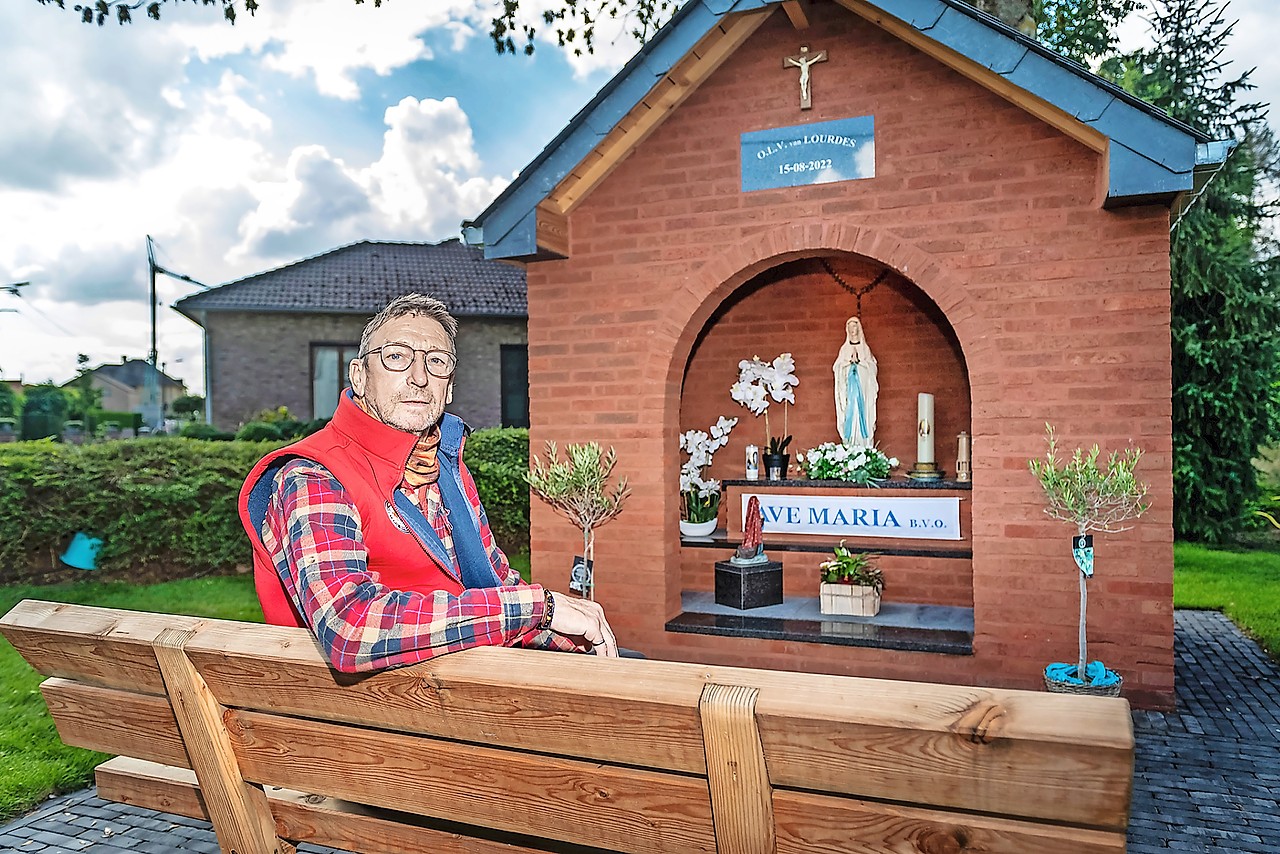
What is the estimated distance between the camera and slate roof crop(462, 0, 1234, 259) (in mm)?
4574

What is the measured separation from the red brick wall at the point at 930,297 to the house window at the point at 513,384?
1102cm

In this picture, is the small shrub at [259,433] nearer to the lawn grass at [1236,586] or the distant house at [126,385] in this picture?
the lawn grass at [1236,586]

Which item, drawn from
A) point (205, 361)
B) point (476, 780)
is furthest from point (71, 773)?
point (205, 361)

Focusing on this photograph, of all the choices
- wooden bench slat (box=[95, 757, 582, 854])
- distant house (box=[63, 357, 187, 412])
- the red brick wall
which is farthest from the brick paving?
distant house (box=[63, 357, 187, 412])

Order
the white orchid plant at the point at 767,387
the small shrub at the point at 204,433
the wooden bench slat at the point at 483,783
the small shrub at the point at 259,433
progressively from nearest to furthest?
1. the wooden bench slat at the point at 483,783
2. the white orchid plant at the point at 767,387
3. the small shrub at the point at 259,433
4. the small shrub at the point at 204,433

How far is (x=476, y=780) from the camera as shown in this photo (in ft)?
6.03

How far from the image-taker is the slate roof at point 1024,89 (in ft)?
15.0

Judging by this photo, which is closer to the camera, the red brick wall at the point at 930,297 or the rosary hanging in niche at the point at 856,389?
the red brick wall at the point at 930,297

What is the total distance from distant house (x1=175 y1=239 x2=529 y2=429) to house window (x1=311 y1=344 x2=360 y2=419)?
0.7 inches

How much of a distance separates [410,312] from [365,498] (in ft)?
1.70

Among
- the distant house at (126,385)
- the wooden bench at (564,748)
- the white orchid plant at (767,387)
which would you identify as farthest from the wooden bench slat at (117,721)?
the distant house at (126,385)

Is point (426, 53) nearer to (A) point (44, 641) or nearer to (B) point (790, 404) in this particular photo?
(B) point (790, 404)

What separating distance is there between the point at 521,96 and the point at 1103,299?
462 inches

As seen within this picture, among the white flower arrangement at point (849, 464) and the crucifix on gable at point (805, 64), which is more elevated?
the crucifix on gable at point (805, 64)
